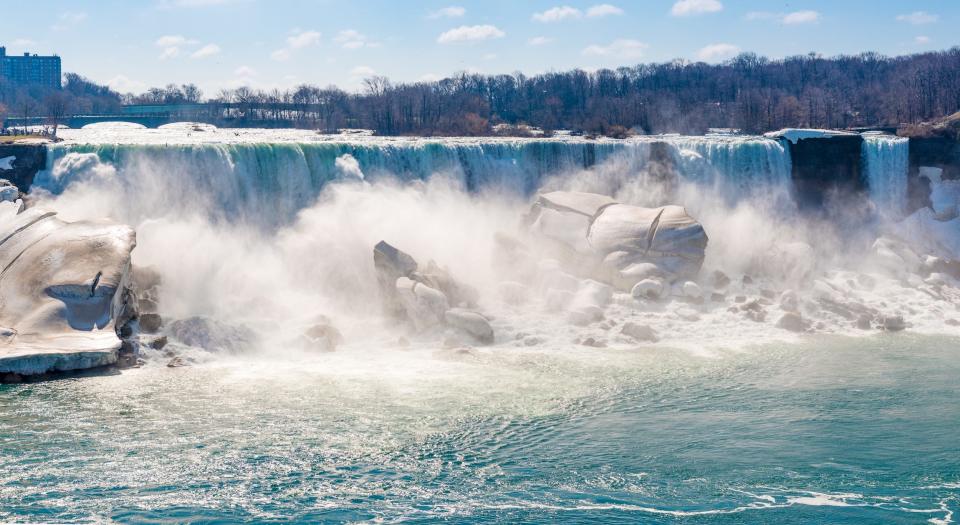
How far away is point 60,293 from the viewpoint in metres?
25.0

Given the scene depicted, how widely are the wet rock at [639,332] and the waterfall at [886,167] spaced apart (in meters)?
20.0

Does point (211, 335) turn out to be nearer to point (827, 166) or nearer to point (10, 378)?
point (10, 378)

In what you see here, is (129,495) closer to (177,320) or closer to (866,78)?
(177,320)

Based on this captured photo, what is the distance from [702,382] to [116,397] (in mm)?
13394

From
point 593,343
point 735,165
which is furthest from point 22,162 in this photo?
point 735,165

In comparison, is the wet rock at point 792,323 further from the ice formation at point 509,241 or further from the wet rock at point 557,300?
the wet rock at point 557,300

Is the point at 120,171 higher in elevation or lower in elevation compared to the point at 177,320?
higher

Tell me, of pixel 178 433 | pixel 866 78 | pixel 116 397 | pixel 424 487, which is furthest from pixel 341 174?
pixel 866 78

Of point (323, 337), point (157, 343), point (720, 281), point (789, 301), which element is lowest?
point (323, 337)

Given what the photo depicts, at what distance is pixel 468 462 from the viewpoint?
1750 cm

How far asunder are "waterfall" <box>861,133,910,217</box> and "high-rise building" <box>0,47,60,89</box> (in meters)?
152

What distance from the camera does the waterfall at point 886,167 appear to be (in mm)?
43188

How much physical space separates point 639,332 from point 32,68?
169 meters

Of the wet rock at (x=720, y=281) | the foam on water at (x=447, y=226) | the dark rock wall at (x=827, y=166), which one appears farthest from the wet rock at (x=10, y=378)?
the dark rock wall at (x=827, y=166)
